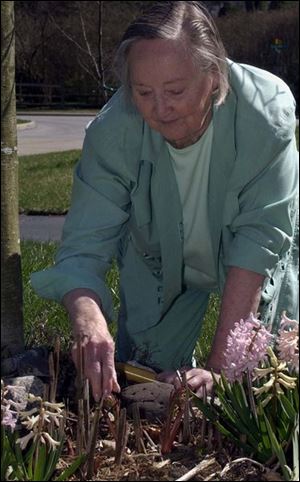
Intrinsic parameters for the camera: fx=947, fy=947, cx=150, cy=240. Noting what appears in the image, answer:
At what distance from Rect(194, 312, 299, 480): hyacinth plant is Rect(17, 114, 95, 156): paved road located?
15.1 meters

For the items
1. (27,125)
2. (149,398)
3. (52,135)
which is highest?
(149,398)

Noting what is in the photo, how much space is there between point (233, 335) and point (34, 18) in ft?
99.7

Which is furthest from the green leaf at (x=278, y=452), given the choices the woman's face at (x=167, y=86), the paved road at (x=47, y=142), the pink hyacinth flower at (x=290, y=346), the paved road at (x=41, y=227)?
the paved road at (x=41, y=227)

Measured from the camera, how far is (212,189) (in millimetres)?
2639

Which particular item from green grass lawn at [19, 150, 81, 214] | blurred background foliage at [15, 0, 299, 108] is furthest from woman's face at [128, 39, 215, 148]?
blurred background foliage at [15, 0, 299, 108]

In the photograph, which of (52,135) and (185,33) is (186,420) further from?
Answer: (52,135)

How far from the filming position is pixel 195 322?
3.32m

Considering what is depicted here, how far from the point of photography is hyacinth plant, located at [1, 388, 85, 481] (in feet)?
6.18

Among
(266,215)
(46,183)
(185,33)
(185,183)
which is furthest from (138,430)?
(46,183)

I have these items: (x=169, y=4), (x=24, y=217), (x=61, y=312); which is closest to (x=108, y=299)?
(x=169, y=4)

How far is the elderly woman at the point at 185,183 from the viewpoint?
2.33 metres

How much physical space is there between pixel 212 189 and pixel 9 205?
0.57 metres

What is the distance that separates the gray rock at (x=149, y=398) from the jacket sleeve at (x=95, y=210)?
281mm

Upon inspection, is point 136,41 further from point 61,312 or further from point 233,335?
point 61,312
